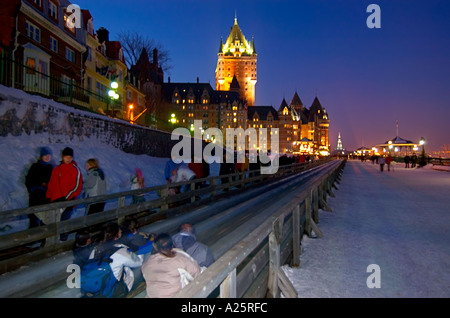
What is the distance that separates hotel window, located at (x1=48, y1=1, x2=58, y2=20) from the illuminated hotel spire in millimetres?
144819

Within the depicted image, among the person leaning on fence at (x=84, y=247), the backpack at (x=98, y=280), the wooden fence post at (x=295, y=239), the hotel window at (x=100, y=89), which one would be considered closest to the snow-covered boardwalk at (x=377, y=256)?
the wooden fence post at (x=295, y=239)

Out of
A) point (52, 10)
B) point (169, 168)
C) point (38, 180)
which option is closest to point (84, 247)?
point (38, 180)

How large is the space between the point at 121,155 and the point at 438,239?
16.7m

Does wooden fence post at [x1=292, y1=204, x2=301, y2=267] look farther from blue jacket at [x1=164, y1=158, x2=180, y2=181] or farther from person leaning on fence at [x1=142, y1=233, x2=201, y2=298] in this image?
blue jacket at [x1=164, y1=158, x2=180, y2=181]

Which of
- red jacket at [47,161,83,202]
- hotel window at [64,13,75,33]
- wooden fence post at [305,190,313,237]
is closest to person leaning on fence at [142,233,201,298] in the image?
red jacket at [47,161,83,202]

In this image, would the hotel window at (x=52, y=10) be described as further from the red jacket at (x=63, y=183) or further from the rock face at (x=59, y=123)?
the red jacket at (x=63, y=183)

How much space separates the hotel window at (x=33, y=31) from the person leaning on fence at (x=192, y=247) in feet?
73.3

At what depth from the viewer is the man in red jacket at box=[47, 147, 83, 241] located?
21.0 ft

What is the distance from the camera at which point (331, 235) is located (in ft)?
27.8

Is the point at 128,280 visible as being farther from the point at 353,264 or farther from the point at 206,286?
the point at 353,264

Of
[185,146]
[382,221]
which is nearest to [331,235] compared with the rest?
[382,221]

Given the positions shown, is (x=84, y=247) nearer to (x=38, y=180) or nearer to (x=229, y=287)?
(x=229, y=287)

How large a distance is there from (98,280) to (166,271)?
3.33 feet

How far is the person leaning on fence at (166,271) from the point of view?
11.3 feet
